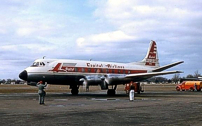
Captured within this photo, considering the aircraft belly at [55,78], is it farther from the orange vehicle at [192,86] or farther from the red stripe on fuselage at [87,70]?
the orange vehicle at [192,86]

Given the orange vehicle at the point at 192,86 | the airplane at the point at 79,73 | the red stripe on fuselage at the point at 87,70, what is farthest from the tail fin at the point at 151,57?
the orange vehicle at the point at 192,86

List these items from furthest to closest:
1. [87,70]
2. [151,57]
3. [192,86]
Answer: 1. [192,86]
2. [151,57]
3. [87,70]

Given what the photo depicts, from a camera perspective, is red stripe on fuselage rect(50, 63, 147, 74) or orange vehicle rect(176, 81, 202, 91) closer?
red stripe on fuselage rect(50, 63, 147, 74)

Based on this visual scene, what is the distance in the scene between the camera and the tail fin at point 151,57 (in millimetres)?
43156

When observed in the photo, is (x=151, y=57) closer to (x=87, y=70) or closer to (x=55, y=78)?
(x=87, y=70)

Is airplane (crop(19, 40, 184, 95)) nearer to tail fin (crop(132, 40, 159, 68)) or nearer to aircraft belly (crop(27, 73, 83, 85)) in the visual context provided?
aircraft belly (crop(27, 73, 83, 85))

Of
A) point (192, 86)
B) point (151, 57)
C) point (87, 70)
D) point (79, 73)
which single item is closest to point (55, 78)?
point (79, 73)

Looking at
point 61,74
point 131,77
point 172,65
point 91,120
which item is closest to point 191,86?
point 172,65

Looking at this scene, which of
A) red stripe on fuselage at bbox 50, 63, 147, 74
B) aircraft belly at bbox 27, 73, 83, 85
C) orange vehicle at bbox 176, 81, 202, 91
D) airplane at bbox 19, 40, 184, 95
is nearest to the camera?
aircraft belly at bbox 27, 73, 83, 85

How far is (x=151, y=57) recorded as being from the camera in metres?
43.7

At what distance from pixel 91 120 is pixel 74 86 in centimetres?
2413

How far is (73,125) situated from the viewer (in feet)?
39.8

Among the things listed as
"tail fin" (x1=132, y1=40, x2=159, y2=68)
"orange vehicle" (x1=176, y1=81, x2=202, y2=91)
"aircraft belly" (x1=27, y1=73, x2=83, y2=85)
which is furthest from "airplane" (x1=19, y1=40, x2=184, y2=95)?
"orange vehicle" (x1=176, y1=81, x2=202, y2=91)

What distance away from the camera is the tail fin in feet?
142
